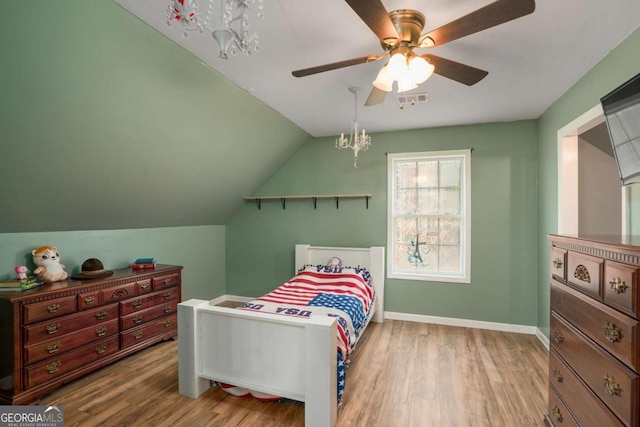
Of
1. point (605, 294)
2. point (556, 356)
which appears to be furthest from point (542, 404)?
point (605, 294)

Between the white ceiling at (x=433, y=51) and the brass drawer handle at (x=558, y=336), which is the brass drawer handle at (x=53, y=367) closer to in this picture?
the white ceiling at (x=433, y=51)

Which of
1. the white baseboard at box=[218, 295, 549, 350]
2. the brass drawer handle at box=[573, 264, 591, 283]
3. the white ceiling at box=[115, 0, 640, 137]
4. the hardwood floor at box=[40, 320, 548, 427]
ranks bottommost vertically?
the hardwood floor at box=[40, 320, 548, 427]

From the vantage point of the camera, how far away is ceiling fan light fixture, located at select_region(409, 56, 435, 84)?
1.53 meters

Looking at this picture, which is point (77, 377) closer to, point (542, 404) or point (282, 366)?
point (282, 366)

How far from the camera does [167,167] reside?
2881 mm

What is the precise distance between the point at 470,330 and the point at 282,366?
100 inches

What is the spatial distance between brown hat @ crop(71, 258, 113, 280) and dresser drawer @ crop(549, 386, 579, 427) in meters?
3.44

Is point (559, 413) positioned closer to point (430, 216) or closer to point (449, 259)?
point (449, 259)

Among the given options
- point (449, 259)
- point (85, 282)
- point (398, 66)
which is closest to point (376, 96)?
point (398, 66)

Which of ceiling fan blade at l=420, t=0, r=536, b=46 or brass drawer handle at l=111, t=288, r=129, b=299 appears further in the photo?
brass drawer handle at l=111, t=288, r=129, b=299

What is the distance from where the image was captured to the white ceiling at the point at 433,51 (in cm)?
161
